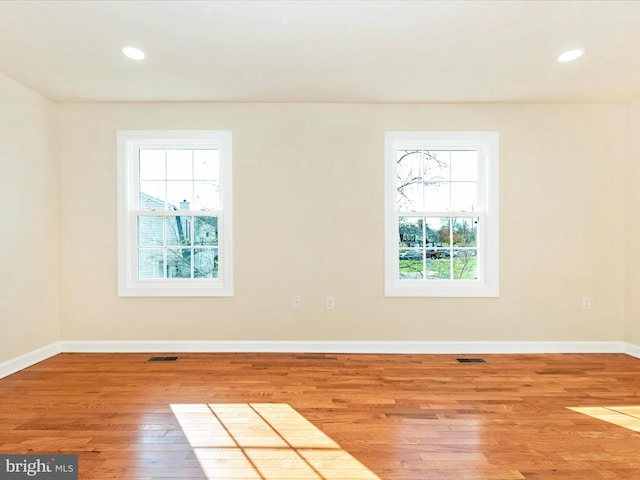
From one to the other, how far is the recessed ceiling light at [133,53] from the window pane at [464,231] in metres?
3.25

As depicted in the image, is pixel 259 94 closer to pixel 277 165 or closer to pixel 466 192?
pixel 277 165

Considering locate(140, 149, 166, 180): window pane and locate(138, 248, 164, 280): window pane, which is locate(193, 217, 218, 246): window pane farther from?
locate(140, 149, 166, 180): window pane

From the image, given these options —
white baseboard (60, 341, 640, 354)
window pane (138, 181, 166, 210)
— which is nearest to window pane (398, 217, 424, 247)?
white baseboard (60, 341, 640, 354)

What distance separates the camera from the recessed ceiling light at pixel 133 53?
2.73 meters

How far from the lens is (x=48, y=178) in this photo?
3.70 m

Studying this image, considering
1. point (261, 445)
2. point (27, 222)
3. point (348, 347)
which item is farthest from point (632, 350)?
point (27, 222)

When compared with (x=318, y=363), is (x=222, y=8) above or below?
above

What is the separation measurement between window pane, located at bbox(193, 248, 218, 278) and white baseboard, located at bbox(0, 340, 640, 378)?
706mm

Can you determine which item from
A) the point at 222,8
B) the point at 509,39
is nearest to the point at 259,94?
the point at 222,8

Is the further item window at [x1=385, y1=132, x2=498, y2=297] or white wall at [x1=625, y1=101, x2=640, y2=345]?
window at [x1=385, y1=132, x2=498, y2=297]

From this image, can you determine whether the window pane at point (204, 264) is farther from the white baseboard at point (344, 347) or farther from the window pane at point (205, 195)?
the white baseboard at point (344, 347)

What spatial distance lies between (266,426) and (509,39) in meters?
3.08

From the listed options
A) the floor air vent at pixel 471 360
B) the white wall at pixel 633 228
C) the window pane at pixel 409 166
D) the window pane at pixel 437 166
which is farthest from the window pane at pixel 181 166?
the white wall at pixel 633 228

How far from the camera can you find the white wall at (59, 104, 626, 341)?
150 inches
